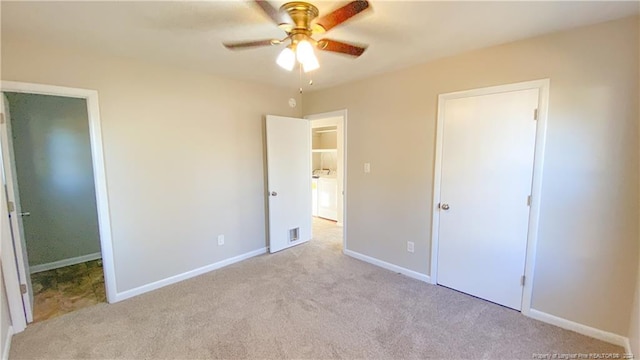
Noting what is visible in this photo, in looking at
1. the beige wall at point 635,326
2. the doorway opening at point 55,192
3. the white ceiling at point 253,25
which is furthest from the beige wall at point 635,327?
the doorway opening at point 55,192

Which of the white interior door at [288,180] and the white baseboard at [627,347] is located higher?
the white interior door at [288,180]

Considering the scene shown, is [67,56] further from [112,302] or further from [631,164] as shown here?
[631,164]

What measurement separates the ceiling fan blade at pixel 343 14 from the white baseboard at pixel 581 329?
2689 millimetres

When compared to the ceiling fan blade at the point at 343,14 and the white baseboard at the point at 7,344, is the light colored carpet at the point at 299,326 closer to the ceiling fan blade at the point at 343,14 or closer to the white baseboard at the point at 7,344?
the white baseboard at the point at 7,344

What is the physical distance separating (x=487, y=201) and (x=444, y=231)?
513mm

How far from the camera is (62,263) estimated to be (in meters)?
3.60

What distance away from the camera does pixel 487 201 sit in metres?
2.55

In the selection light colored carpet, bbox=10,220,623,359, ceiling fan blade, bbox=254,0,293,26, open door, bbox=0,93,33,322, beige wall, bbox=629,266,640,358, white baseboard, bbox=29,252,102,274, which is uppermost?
ceiling fan blade, bbox=254,0,293,26

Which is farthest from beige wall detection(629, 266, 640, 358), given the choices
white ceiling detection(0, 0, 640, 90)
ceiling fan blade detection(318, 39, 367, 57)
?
ceiling fan blade detection(318, 39, 367, 57)

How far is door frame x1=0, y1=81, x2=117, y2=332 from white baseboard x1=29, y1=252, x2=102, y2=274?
1.21m

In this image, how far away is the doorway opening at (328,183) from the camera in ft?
15.7

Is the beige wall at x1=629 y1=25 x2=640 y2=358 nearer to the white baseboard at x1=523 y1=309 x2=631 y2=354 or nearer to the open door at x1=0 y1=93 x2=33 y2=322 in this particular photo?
the white baseboard at x1=523 y1=309 x2=631 y2=354

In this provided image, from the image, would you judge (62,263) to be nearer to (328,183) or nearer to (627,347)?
(328,183)

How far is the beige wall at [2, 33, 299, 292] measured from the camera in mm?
2467
